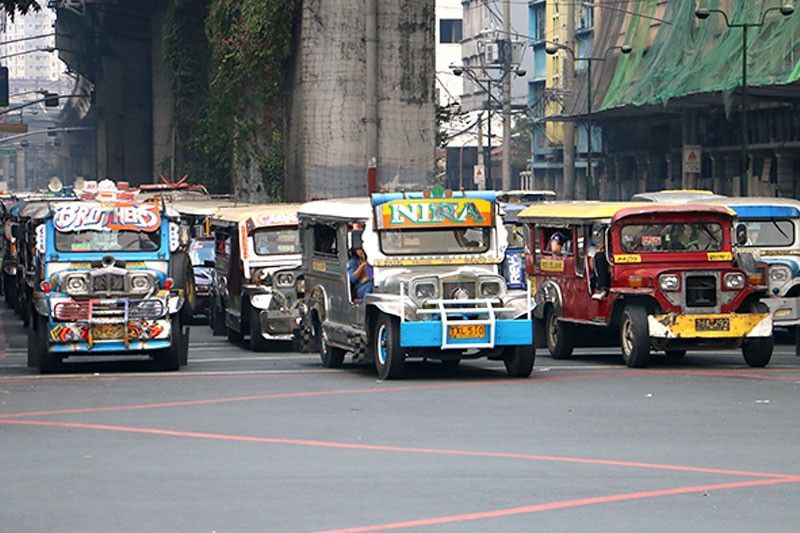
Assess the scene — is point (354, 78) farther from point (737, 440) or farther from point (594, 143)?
point (594, 143)

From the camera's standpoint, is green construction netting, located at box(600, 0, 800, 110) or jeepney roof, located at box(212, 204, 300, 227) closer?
jeepney roof, located at box(212, 204, 300, 227)

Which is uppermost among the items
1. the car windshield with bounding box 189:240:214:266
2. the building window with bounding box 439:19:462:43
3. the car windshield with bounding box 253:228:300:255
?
the building window with bounding box 439:19:462:43

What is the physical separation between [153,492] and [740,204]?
16956mm

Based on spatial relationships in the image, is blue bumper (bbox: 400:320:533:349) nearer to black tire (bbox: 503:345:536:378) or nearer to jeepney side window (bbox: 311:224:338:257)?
black tire (bbox: 503:345:536:378)

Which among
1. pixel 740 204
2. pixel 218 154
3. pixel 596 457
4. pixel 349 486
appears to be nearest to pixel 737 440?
pixel 596 457

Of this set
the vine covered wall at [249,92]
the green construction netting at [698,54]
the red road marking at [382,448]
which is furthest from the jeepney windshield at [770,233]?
the green construction netting at [698,54]

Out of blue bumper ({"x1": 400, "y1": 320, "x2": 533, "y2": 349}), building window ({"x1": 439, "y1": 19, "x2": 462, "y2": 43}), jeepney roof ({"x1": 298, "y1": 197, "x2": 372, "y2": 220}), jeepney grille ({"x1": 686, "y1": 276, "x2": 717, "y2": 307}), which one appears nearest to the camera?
blue bumper ({"x1": 400, "y1": 320, "x2": 533, "y2": 349})

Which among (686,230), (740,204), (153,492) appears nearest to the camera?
(153,492)

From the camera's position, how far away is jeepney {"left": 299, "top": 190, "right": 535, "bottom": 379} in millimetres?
20922

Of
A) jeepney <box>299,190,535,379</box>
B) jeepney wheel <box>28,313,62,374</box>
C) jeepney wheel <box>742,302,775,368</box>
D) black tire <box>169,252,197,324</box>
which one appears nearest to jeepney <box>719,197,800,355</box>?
jeepney wheel <box>742,302,775,368</box>

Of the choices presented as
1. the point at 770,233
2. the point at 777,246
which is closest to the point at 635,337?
the point at 777,246

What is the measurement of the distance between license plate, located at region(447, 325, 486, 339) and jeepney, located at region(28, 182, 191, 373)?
435cm

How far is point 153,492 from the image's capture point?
485 inches

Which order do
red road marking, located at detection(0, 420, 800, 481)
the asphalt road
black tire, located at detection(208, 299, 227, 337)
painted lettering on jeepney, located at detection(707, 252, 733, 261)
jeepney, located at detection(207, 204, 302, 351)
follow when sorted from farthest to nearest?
black tire, located at detection(208, 299, 227, 337)
jeepney, located at detection(207, 204, 302, 351)
painted lettering on jeepney, located at detection(707, 252, 733, 261)
red road marking, located at detection(0, 420, 800, 481)
the asphalt road
